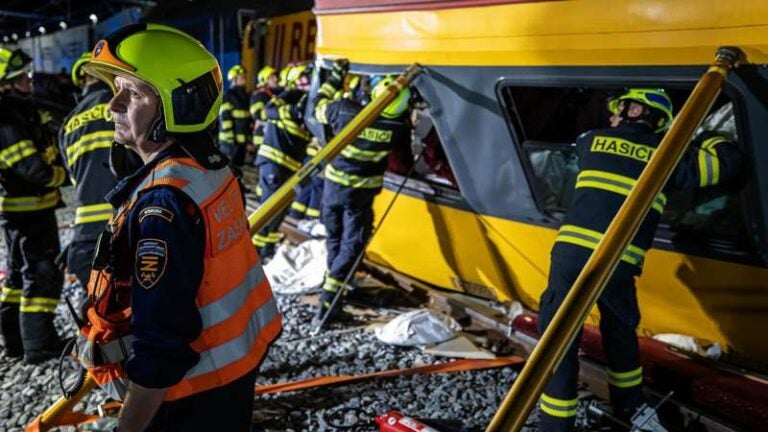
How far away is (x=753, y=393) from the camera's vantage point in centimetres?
303

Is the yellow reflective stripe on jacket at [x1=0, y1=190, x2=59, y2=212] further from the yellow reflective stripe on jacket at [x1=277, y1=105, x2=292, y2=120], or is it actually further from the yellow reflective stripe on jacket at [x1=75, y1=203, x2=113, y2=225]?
the yellow reflective stripe on jacket at [x1=277, y1=105, x2=292, y2=120]

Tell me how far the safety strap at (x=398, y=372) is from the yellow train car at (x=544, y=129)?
28.3 inches

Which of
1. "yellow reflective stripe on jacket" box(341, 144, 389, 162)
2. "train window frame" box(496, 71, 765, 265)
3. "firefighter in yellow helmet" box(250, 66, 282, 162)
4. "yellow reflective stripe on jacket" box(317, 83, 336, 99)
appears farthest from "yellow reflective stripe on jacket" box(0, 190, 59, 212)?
"firefighter in yellow helmet" box(250, 66, 282, 162)

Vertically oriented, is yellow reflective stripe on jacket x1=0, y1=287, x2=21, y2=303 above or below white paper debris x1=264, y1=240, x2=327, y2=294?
above

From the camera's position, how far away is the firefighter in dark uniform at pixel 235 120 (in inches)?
362

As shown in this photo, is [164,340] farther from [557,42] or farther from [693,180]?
[557,42]

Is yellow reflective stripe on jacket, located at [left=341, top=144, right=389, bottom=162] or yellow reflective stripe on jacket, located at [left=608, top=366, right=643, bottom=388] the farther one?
yellow reflective stripe on jacket, located at [left=341, top=144, right=389, bottom=162]

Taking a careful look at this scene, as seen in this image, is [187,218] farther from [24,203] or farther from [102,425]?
[24,203]

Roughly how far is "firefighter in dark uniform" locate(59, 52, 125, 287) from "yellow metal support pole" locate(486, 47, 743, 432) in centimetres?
217

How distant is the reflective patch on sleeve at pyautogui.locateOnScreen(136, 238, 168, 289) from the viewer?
143cm

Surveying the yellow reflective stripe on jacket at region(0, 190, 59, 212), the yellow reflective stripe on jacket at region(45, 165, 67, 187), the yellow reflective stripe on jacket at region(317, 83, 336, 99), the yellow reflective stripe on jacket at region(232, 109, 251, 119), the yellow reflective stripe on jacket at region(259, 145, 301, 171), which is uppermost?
the yellow reflective stripe on jacket at region(317, 83, 336, 99)

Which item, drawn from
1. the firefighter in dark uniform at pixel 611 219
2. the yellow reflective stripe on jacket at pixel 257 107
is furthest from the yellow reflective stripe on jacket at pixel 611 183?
the yellow reflective stripe on jacket at pixel 257 107

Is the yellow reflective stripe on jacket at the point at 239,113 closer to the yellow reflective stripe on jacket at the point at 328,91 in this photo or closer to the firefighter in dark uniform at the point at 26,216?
the yellow reflective stripe on jacket at the point at 328,91

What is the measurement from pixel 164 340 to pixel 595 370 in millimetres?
2858
